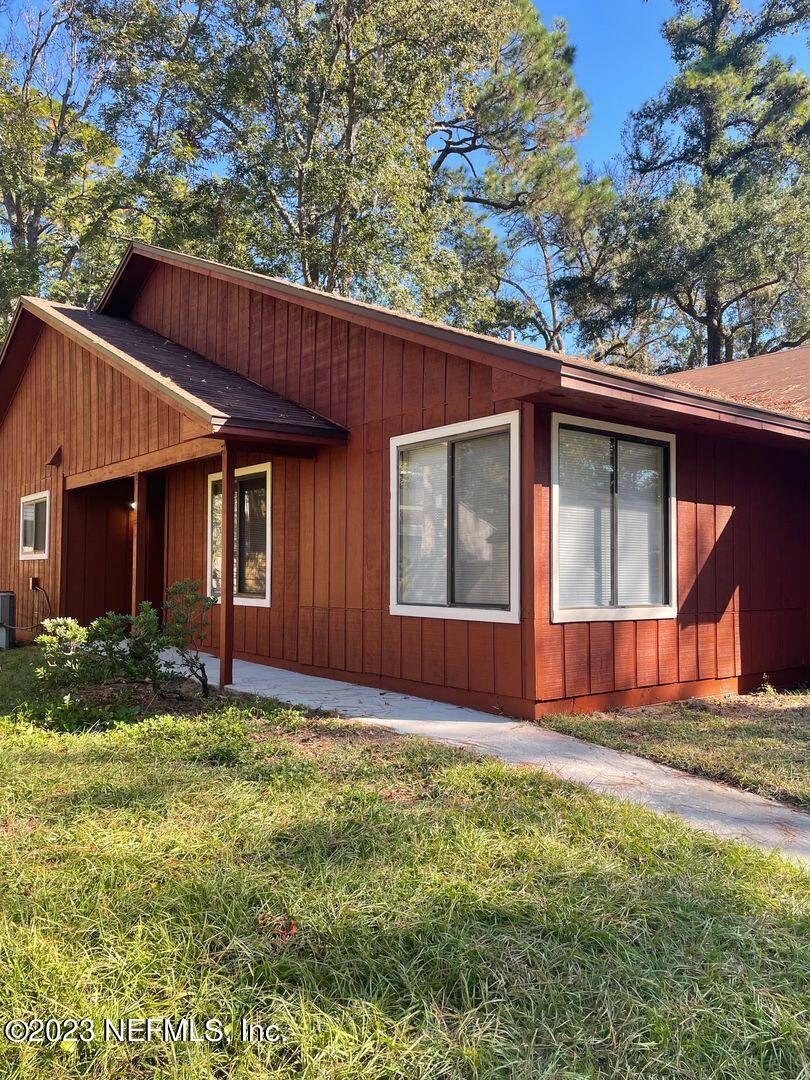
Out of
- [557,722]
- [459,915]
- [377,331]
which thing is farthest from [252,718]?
[377,331]

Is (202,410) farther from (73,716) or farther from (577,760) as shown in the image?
(577,760)

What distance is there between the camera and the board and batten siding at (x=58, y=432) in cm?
930

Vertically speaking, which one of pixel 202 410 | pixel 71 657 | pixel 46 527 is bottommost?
pixel 71 657

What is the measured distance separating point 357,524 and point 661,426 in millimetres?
2890

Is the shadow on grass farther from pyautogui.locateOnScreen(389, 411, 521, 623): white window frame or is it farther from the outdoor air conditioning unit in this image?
the outdoor air conditioning unit

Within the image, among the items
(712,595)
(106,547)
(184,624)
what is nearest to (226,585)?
(184,624)

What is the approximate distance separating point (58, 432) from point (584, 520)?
9.41m

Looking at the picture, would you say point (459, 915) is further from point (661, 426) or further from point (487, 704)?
point (661, 426)

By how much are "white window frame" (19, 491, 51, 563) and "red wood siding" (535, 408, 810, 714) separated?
953 cm

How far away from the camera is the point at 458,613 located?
6.19m

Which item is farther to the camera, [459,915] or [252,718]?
[252,718]

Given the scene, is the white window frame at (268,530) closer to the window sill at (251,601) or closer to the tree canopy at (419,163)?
the window sill at (251,601)

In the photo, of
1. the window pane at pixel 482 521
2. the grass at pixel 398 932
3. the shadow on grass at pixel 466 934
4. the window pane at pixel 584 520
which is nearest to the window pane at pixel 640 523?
the window pane at pixel 584 520

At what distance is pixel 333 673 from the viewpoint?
7.62 metres
